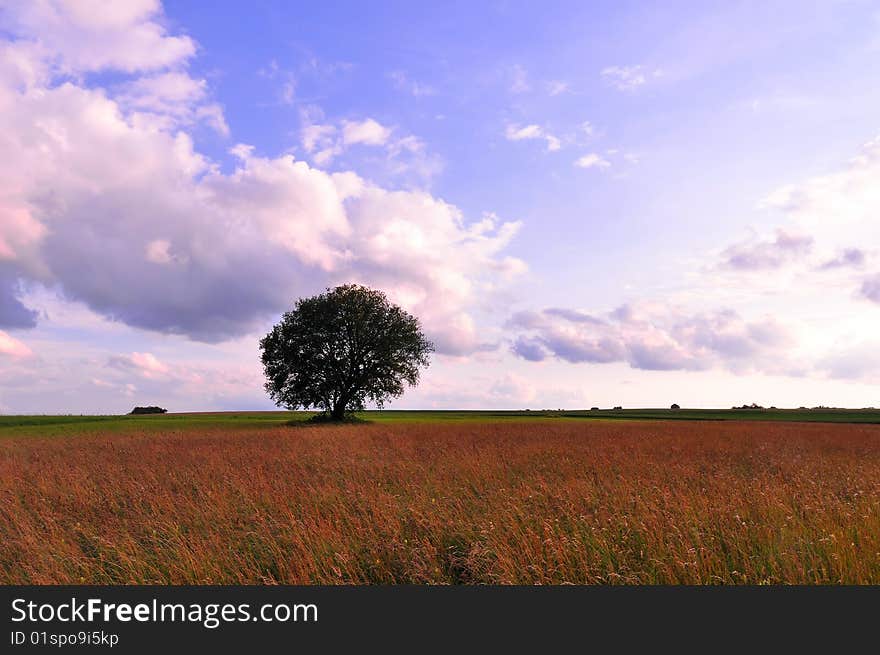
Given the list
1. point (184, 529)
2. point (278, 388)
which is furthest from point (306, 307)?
point (184, 529)

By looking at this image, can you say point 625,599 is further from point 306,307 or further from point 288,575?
point 306,307

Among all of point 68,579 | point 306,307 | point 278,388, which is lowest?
point 68,579

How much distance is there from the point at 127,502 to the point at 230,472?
2.96 metres

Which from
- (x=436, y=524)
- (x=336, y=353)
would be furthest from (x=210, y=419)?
(x=436, y=524)

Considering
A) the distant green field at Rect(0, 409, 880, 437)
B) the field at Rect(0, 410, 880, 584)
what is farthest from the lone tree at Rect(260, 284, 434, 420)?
the field at Rect(0, 410, 880, 584)

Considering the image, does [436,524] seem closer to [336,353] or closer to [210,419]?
[336,353]

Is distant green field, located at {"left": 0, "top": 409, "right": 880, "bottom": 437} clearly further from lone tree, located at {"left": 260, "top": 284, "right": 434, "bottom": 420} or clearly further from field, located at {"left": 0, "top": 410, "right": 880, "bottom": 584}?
field, located at {"left": 0, "top": 410, "right": 880, "bottom": 584}

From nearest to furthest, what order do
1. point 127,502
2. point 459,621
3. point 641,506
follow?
point 459,621, point 641,506, point 127,502

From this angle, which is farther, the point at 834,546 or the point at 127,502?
the point at 127,502

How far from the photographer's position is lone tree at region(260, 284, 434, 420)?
46781 mm

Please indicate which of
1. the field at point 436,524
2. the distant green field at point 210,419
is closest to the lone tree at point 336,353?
the distant green field at point 210,419

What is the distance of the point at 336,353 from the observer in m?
47.2

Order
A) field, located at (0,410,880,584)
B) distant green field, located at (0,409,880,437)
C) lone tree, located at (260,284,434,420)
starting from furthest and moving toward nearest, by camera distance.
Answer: lone tree, located at (260,284,434,420), distant green field, located at (0,409,880,437), field, located at (0,410,880,584)

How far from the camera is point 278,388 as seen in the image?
159 ft
